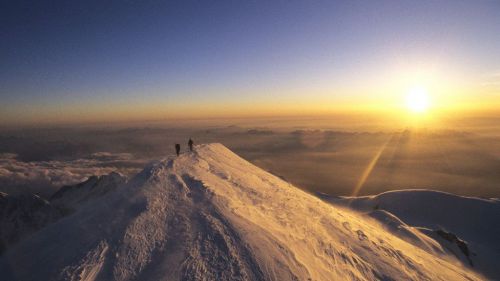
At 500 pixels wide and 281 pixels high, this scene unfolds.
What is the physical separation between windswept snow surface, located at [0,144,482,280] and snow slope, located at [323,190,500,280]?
47.9 metres

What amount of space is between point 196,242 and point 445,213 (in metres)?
91.0

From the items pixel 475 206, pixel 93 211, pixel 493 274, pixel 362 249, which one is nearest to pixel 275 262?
pixel 362 249

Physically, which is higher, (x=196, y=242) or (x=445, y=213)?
(x=196, y=242)

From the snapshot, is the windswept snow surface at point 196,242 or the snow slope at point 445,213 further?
the snow slope at point 445,213

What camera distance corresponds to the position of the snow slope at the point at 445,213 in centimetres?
6412

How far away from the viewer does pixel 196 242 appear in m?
15.4

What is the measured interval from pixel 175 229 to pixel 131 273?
3530mm

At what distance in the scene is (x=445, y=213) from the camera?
81.1m

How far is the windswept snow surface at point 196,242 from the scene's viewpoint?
13859mm

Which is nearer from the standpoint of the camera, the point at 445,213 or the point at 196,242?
the point at 196,242

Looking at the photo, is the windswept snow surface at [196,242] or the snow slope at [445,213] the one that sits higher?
the windswept snow surface at [196,242]

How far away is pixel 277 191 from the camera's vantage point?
92.5 ft

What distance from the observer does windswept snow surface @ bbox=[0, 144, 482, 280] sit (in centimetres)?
1386

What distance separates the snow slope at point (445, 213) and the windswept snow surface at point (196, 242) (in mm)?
47880
